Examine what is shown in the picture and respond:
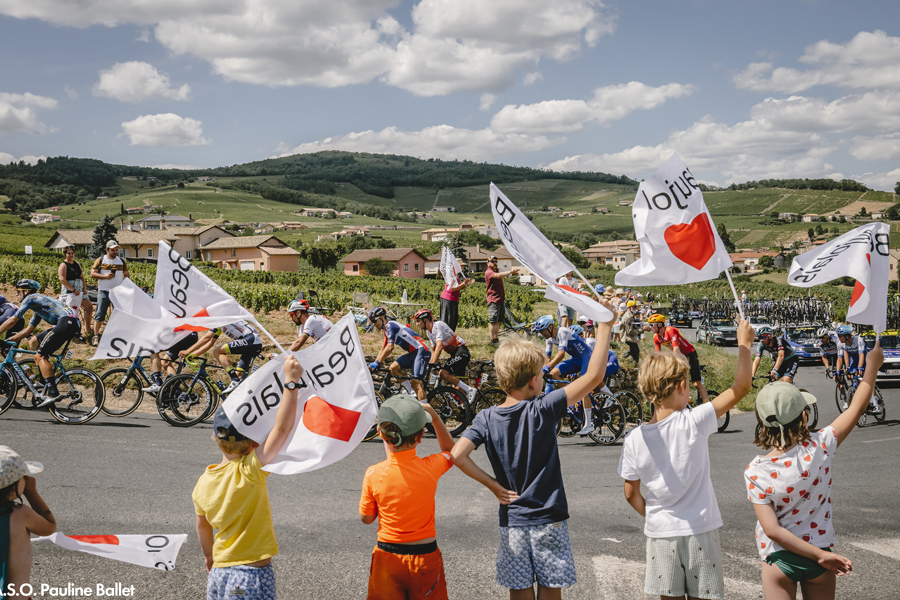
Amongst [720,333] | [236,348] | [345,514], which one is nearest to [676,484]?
[345,514]

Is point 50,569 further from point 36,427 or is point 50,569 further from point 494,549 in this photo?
point 36,427

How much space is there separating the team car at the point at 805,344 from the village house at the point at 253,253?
7817cm

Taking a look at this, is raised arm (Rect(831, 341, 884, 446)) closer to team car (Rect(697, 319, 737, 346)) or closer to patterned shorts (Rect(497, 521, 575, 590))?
patterned shorts (Rect(497, 521, 575, 590))

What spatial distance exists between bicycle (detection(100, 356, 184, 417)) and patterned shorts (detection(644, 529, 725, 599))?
A: 856 centimetres

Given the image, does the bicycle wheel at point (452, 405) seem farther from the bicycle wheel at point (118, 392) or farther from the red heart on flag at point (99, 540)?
the red heart on flag at point (99, 540)

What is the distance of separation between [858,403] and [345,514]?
14.5 feet

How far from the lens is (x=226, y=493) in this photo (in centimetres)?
308

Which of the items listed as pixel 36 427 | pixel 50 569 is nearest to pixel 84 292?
pixel 36 427

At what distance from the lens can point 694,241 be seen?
4.71 meters

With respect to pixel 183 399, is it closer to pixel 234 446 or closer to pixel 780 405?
pixel 234 446

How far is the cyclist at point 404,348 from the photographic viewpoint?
902 centimetres

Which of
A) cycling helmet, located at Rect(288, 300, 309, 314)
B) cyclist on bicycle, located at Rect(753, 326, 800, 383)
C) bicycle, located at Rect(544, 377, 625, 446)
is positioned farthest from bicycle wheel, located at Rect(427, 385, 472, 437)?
cyclist on bicycle, located at Rect(753, 326, 800, 383)

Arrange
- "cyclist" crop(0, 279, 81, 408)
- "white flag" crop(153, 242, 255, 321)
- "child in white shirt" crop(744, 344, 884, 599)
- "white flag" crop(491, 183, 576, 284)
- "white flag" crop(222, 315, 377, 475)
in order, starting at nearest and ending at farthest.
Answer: "child in white shirt" crop(744, 344, 884, 599), "white flag" crop(222, 315, 377, 475), "white flag" crop(153, 242, 255, 321), "white flag" crop(491, 183, 576, 284), "cyclist" crop(0, 279, 81, 408)

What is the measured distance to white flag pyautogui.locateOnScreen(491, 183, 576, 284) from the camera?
4496 millimetres
